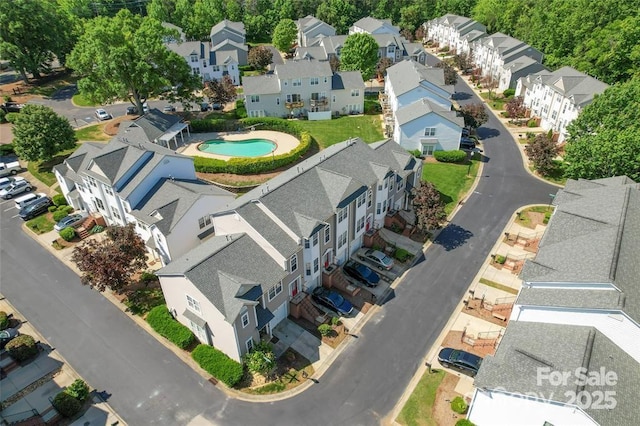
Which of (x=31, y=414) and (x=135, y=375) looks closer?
(x=31, y=414)

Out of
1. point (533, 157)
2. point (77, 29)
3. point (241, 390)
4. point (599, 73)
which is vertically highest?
point (77, 29)

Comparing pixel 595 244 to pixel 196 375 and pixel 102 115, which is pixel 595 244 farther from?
pixel 102 115

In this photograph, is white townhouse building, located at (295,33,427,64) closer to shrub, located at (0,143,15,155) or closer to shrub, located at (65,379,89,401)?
shrub, located at (0,143,15,155)

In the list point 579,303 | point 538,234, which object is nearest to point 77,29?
point 538,234

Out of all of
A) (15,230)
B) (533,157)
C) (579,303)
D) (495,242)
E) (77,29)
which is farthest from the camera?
(77,29)

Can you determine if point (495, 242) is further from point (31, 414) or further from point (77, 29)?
point (77, 29)

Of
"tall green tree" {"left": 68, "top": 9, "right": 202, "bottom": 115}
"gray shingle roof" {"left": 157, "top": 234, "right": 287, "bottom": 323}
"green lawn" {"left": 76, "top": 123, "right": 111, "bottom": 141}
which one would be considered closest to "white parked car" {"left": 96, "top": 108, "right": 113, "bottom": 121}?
"green lawn" {"left": 76, "top": 123, "right": 111, "bottom": 141}

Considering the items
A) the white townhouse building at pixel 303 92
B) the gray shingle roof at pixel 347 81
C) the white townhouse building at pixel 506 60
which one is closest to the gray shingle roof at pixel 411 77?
the gray shingle roof at pixel 347 81
